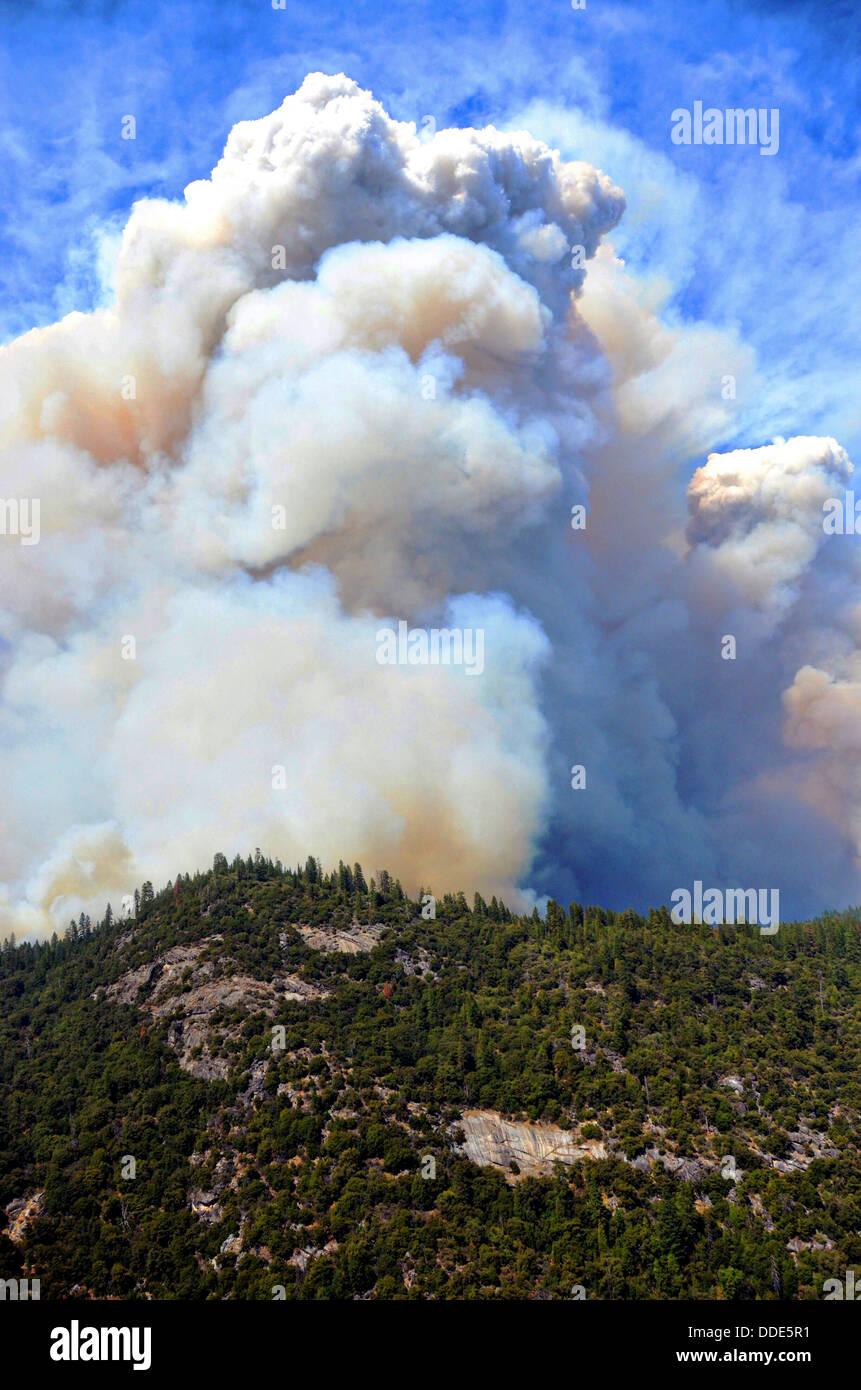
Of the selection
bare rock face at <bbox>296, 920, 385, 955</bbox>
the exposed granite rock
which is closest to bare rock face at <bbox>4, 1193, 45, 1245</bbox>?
the exposed granite rock

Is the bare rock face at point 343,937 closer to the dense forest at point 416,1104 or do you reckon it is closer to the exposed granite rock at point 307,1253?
the dense forest at point 416,1104

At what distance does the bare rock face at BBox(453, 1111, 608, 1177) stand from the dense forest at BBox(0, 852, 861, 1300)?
0.68 m

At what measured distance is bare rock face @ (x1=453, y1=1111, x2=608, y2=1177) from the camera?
92125 millimetres

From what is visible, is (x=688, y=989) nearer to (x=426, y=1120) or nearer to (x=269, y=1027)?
(x=426, y=1120)

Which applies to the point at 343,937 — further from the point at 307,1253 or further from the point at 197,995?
the point at 307,1253

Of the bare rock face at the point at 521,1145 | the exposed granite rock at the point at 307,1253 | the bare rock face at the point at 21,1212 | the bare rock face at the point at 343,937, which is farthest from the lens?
the bare rock face at the point at 343,937

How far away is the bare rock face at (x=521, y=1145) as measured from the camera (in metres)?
92.1

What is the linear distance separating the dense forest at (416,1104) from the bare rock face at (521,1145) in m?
0.68

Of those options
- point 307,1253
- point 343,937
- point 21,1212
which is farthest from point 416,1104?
point 21,1212

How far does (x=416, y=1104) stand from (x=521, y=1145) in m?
12.8

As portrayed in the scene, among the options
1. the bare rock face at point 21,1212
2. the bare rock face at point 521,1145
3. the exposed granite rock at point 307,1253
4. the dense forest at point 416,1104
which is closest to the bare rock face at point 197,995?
the dense forest at point 416,1104

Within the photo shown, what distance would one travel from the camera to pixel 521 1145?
9425 cm
